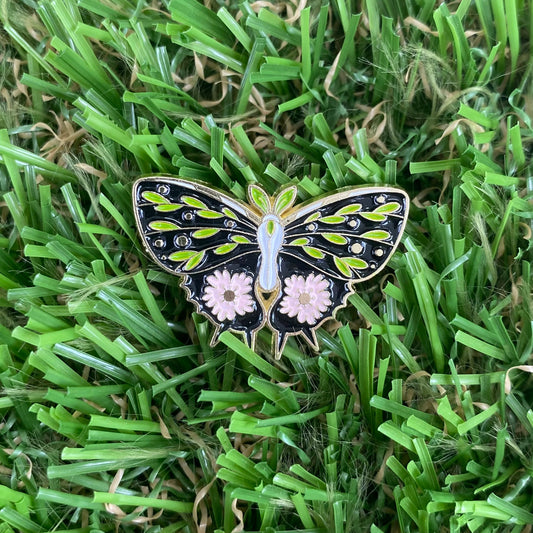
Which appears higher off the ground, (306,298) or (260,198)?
(260,198)

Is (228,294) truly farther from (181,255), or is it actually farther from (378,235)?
(378,235)

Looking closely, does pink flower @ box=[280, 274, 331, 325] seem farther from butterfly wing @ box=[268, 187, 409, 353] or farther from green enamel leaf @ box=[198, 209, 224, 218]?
green enamel leaf @ box=[198, 209, 224, 218]

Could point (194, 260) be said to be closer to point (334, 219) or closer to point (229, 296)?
point (229, 296)

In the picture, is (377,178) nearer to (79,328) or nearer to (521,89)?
(521,89)

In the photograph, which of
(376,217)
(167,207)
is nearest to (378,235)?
(376,217)

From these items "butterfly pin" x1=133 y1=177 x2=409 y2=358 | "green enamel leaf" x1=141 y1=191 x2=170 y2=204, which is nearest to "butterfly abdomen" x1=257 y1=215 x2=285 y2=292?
"butterfly pin" x1=133 y1=177 x2=409 y2=358

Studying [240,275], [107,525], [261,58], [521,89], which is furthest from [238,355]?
[521,89]

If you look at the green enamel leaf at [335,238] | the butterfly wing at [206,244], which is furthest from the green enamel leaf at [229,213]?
the green enamel leaf at [335,238]
